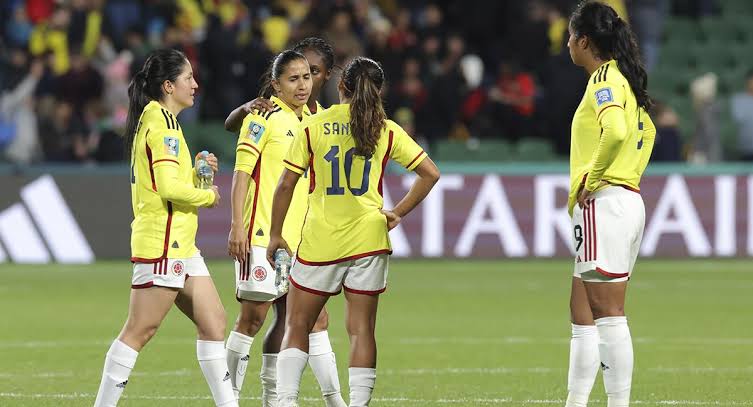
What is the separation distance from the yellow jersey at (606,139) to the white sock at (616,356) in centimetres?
64

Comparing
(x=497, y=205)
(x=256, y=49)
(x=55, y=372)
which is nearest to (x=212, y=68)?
(x=256, y=49)

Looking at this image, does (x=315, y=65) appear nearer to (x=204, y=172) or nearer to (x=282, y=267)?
(x=204, y=172)

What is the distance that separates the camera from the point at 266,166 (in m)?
8.11

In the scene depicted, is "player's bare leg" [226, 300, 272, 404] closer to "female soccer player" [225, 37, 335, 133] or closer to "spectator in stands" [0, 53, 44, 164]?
"female soccer player" [225, 37, 335, 133]

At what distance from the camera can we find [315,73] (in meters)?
8.33

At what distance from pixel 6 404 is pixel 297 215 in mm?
2123

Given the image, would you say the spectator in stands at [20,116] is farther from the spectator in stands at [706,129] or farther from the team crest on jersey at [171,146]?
the team crest on jersey at [171,146]

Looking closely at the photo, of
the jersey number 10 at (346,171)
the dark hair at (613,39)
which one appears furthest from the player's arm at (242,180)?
the dark hair at (613,39)

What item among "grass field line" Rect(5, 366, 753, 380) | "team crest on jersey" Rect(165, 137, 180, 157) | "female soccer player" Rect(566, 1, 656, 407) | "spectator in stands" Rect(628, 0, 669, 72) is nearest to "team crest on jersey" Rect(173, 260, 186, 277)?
"team crest on jersey" Rect(165, 137, 180, 157)

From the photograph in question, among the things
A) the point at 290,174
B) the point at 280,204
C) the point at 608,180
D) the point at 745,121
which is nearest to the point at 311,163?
the point at 290,174

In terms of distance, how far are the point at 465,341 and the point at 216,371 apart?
15.4ft

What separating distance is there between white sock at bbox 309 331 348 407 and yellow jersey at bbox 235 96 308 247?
553 millimetres

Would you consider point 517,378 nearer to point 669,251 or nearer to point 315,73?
point 315,73

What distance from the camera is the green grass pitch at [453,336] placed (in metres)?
9.21
